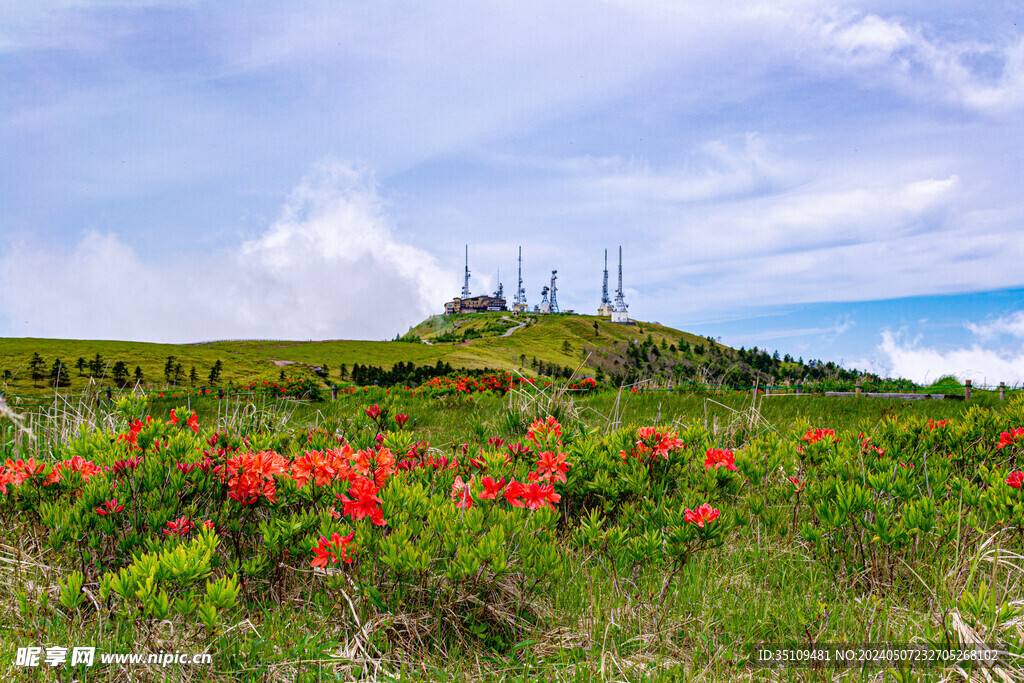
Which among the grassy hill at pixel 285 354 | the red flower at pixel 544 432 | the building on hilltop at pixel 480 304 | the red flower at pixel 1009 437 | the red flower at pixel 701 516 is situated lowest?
the red flower at pixel 701 516

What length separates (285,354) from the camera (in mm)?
35156

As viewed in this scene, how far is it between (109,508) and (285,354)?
34.5m

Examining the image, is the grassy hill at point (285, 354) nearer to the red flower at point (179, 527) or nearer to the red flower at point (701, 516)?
the red flower at point (701, 516)

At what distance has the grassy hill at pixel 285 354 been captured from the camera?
2281cm

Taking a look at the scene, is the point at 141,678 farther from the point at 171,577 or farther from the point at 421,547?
the point at 421,547

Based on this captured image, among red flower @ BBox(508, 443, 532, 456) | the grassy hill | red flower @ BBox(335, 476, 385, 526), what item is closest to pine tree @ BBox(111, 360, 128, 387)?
the grassy hill

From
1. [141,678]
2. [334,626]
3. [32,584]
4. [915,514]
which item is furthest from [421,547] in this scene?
[915,514]

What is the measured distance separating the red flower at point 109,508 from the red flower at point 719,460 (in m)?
3.54

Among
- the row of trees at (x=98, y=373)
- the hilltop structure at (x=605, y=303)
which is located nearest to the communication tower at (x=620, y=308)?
the hilltop structure at (x=605, y=303)

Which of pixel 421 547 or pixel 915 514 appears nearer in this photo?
pixel 421 547

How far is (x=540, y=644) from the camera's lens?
8.00ft

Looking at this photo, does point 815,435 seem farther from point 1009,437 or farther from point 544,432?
point 544,432

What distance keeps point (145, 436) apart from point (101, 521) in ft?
3.23

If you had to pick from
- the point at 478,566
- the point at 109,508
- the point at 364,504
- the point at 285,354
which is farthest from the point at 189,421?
the point at 285,354
